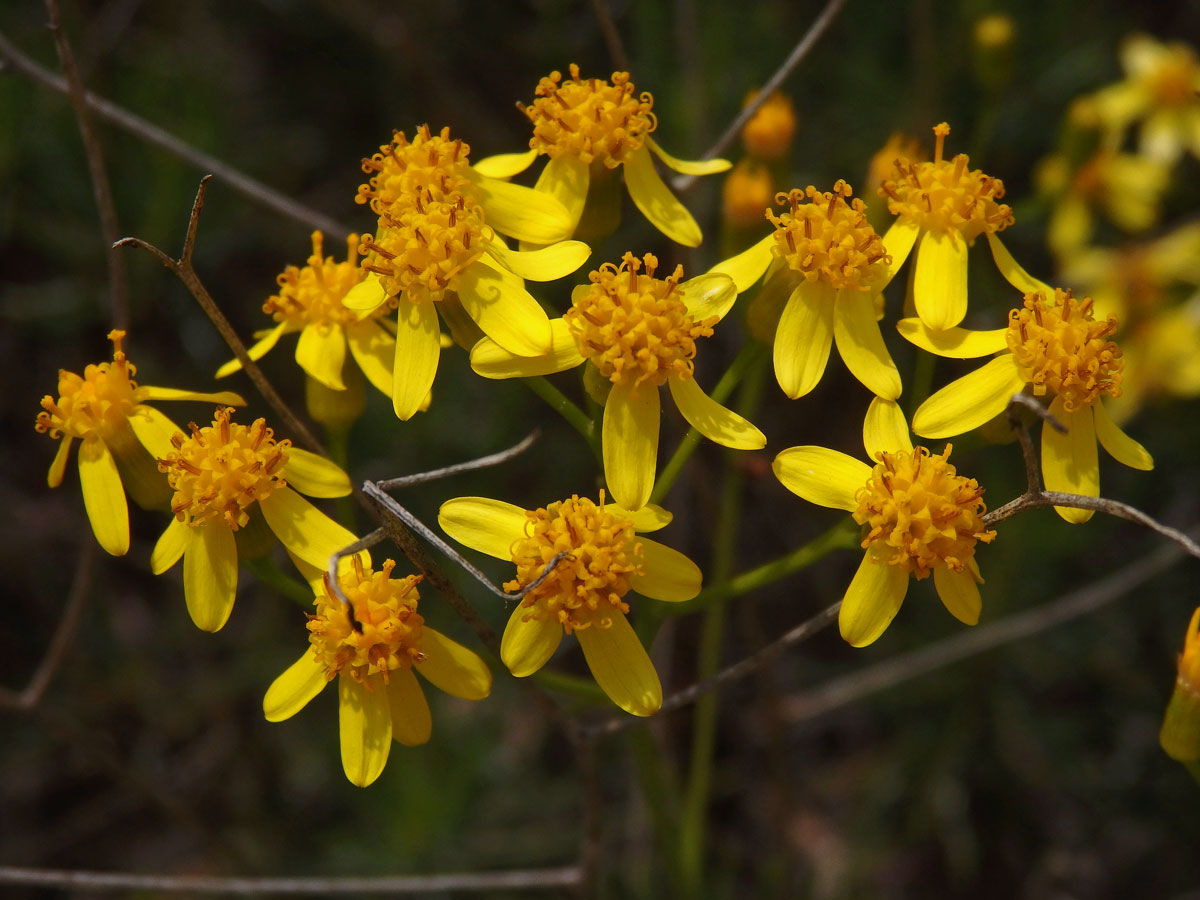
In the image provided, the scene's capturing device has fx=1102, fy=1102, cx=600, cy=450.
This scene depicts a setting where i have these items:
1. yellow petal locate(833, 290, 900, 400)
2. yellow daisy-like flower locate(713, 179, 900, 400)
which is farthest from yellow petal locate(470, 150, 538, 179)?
yellow petal locate(833, 290, 900, 400)

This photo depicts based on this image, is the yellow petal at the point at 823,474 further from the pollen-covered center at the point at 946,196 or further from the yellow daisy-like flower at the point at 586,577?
the pollen-covered center at the point at 946,196

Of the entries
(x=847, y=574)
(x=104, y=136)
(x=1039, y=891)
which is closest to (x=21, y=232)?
(x=104, y=136)

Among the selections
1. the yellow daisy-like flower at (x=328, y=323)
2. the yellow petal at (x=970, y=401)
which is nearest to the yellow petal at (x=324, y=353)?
the yellow daisy-like flower at (x=328, y=323)

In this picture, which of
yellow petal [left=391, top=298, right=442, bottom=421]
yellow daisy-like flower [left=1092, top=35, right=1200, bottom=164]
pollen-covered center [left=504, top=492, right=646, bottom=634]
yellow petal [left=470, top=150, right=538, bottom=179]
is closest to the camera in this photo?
pollen-covered center [left=504, top=492, right=646, bottom=634]

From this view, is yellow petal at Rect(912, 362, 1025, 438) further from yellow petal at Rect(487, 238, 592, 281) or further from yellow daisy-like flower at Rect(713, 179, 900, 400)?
yellow petal at Rect(487, 238, 592, 281)

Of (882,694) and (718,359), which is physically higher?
(718,359)

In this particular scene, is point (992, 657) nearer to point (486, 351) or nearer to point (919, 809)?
point (919, 809)

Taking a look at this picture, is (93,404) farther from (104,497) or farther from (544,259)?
(544,259)
